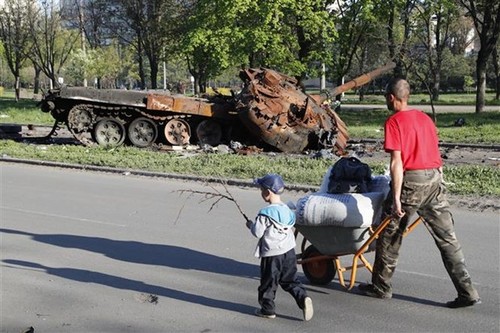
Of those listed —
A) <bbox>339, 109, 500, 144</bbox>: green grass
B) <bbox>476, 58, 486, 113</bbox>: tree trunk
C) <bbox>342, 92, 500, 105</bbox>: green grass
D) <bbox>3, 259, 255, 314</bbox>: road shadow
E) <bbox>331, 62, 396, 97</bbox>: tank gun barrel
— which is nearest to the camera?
<bbox>3, 259, 255, 314</bbox>: road shadow

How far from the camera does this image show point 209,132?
21.0 metres

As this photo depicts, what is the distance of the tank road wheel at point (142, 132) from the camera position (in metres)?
20.5

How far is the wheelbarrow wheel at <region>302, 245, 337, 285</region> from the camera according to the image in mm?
6582

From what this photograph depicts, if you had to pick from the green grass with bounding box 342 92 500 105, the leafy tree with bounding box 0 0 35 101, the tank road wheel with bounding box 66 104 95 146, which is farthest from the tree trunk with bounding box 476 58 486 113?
the leafy tree with bounding box 0 0 35 101

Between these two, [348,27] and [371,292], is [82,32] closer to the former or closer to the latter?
[348,27]

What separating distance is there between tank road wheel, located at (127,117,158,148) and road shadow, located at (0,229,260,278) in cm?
1140

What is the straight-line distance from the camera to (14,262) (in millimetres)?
7691

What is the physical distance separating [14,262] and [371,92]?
6742cm

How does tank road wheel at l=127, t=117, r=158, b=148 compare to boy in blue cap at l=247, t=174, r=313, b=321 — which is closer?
boy in blue cap at l=247, t=174, r=313, b=321

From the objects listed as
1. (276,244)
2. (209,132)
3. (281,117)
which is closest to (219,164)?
(281,117)

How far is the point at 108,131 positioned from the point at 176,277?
14.3 m

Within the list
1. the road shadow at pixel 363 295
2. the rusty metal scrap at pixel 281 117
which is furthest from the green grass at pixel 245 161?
the road shadow at pixel 363 295

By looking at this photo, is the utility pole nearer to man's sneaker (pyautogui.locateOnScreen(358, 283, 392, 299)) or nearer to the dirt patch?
the dirt patch

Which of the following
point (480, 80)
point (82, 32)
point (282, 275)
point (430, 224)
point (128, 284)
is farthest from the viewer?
point (82, 32)
